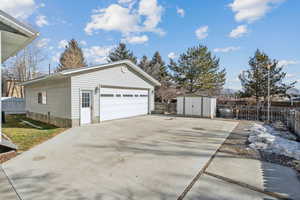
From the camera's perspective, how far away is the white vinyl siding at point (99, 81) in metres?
8.62

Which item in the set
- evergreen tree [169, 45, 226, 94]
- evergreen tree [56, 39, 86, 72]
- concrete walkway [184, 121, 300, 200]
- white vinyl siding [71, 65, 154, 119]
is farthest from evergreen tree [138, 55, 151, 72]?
concrete walkway [184, 121, 300, 200]

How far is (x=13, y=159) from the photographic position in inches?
162

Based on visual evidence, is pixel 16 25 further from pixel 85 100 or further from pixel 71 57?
pixel 71 57

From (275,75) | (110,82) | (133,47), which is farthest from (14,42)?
(133,47)

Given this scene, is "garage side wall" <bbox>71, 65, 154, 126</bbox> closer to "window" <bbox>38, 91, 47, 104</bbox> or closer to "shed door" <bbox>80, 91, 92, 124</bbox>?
"shed door" <bbox>80, 91, 92, 124</bbox>

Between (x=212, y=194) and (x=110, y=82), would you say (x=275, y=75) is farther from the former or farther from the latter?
(x=212, y=194)

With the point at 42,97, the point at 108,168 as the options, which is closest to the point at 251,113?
the point at 108,168

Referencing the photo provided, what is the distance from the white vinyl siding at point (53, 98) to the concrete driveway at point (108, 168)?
11.7 feet

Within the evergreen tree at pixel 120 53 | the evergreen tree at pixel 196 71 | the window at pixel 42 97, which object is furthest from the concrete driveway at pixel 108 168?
the evergreen tree at pixel 120 53

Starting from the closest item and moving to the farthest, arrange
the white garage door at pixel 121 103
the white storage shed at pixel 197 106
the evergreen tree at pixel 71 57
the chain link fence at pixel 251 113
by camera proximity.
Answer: the white garage door at pixel 121 103 < the chain link fence at pixel 251 113 < the white storage shed at pixel 197 106 < the evergreen tree at pixel 71 57

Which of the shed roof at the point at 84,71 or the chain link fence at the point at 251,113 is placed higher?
the shed roof at the point at 84,71

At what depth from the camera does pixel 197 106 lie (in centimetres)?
1278

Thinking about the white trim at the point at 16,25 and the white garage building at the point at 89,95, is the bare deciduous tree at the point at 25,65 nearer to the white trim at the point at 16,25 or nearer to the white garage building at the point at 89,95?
the white garage building at the point at 89,95

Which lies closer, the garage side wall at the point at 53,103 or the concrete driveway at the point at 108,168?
the concrete driveway at the point at 108,168
